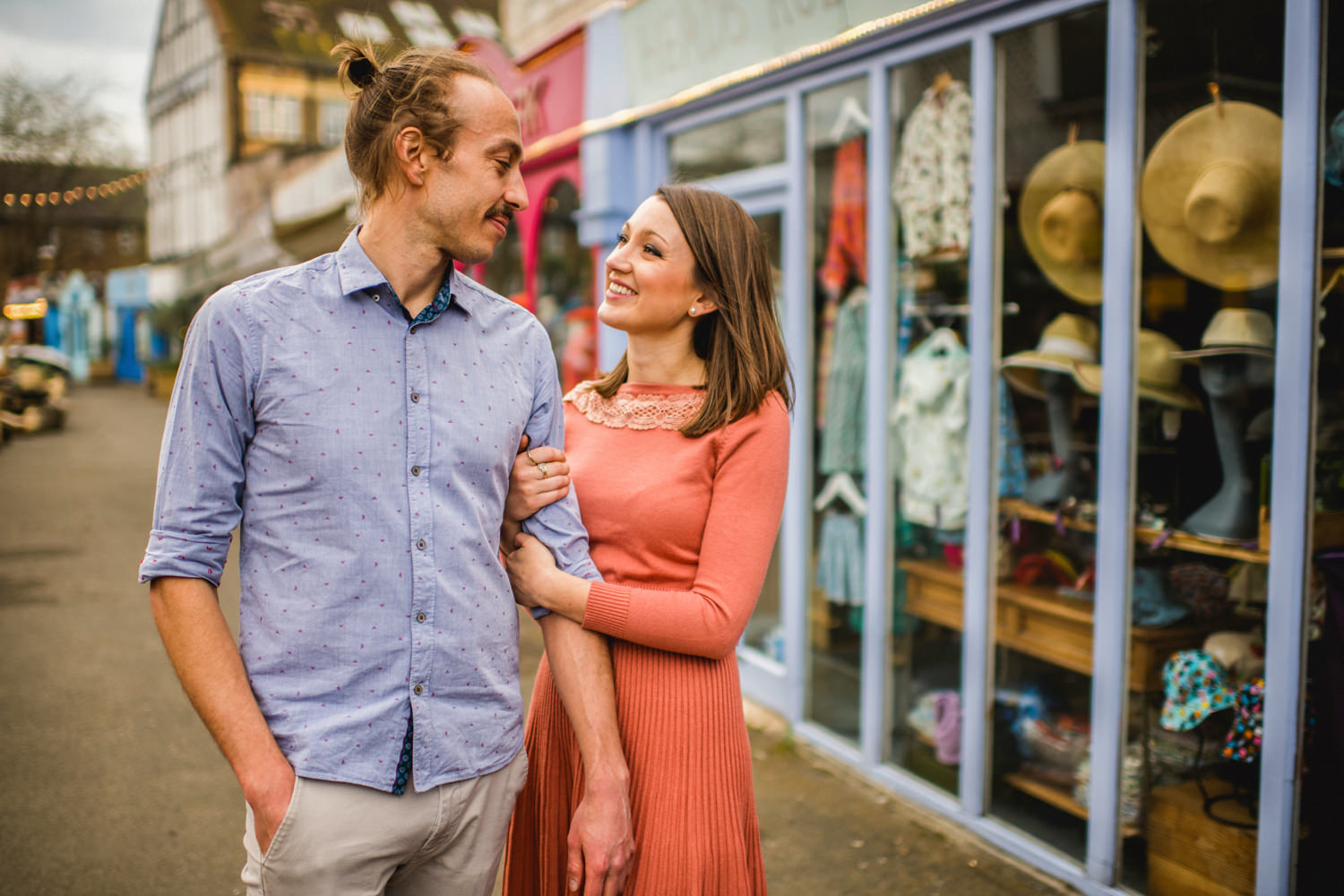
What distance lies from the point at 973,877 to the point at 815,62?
10.4ft

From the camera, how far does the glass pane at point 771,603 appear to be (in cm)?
490

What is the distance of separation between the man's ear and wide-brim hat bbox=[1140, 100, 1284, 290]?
2.33m

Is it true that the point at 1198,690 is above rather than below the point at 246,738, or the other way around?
below

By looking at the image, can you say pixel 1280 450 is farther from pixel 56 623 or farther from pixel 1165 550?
pixel 56 623

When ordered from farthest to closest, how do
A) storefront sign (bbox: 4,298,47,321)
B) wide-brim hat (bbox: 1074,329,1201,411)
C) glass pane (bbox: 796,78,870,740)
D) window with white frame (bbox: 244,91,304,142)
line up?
storefront sign (bbox: 4,298,47,321), window with white frame (bbox: 244,91,304,142), glass pane (bbox: 796,78,870,740), wide-brim hat (bbox: 1074,329,1201,411)

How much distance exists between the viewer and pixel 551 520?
180 cm

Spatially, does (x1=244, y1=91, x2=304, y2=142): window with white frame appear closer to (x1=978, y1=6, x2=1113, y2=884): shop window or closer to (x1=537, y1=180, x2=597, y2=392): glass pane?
(x1=537, y1=180, x2=597, y2=392): glass pane

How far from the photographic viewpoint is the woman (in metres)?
1.80

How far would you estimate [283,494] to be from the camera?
147 centimetres

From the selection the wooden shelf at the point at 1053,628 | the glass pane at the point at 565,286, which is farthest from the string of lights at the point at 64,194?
the wooden shelf at the point at 1053,628

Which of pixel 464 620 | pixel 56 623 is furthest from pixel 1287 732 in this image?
pixel 56 623

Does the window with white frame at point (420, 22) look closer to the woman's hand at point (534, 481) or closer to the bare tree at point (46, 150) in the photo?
the bare tree at point (46, 150)

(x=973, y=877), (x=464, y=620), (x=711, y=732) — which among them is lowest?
(x=973, y=877)

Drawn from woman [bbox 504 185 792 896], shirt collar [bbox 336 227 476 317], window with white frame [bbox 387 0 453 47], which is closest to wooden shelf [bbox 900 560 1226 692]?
woman [bbox 504 185 792 896]
